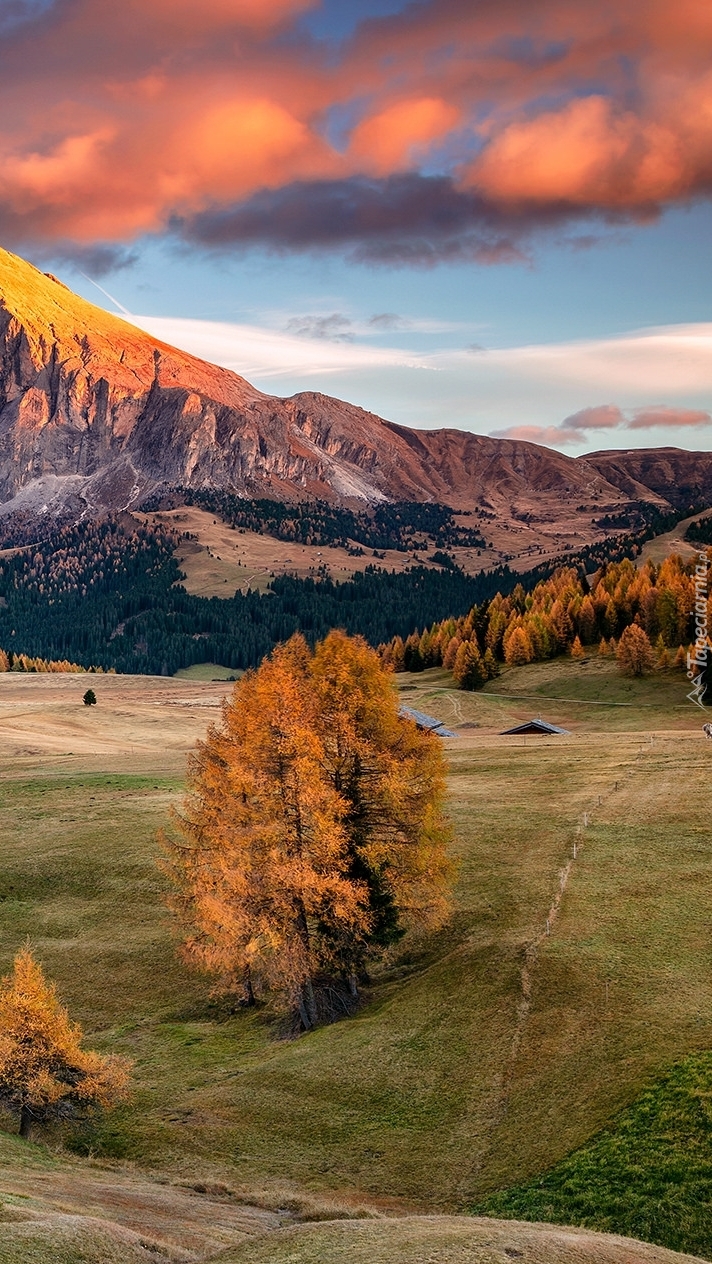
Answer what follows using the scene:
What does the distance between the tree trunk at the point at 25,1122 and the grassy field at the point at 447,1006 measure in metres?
2.08

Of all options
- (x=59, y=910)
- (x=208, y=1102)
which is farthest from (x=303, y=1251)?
(x=59, y=910)

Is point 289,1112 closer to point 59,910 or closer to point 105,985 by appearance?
point 105,985

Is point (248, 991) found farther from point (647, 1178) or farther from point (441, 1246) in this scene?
point (441, 1246)

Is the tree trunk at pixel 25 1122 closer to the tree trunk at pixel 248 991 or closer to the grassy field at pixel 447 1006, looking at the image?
the grassy field at pixel 447 1006

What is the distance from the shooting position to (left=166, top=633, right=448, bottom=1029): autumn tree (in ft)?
137

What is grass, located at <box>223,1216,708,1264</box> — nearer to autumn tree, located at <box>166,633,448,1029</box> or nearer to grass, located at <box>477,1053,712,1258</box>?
grass, located at <box>477,1053,712,1258</box>

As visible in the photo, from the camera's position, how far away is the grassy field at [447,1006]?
1200 inches

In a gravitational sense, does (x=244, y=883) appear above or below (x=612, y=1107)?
above

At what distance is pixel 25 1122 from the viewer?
34.8 metres

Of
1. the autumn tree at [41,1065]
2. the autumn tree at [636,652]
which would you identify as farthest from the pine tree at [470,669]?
the autumn tree at [41,1065]

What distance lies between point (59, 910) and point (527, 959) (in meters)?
31.9

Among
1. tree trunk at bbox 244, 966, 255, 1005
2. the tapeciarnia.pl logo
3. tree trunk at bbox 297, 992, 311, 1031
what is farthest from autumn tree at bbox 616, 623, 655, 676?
tree trunk at bbox 297, 992, 311, 1031

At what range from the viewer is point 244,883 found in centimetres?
4188

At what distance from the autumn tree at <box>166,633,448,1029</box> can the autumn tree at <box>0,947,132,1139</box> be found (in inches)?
314
